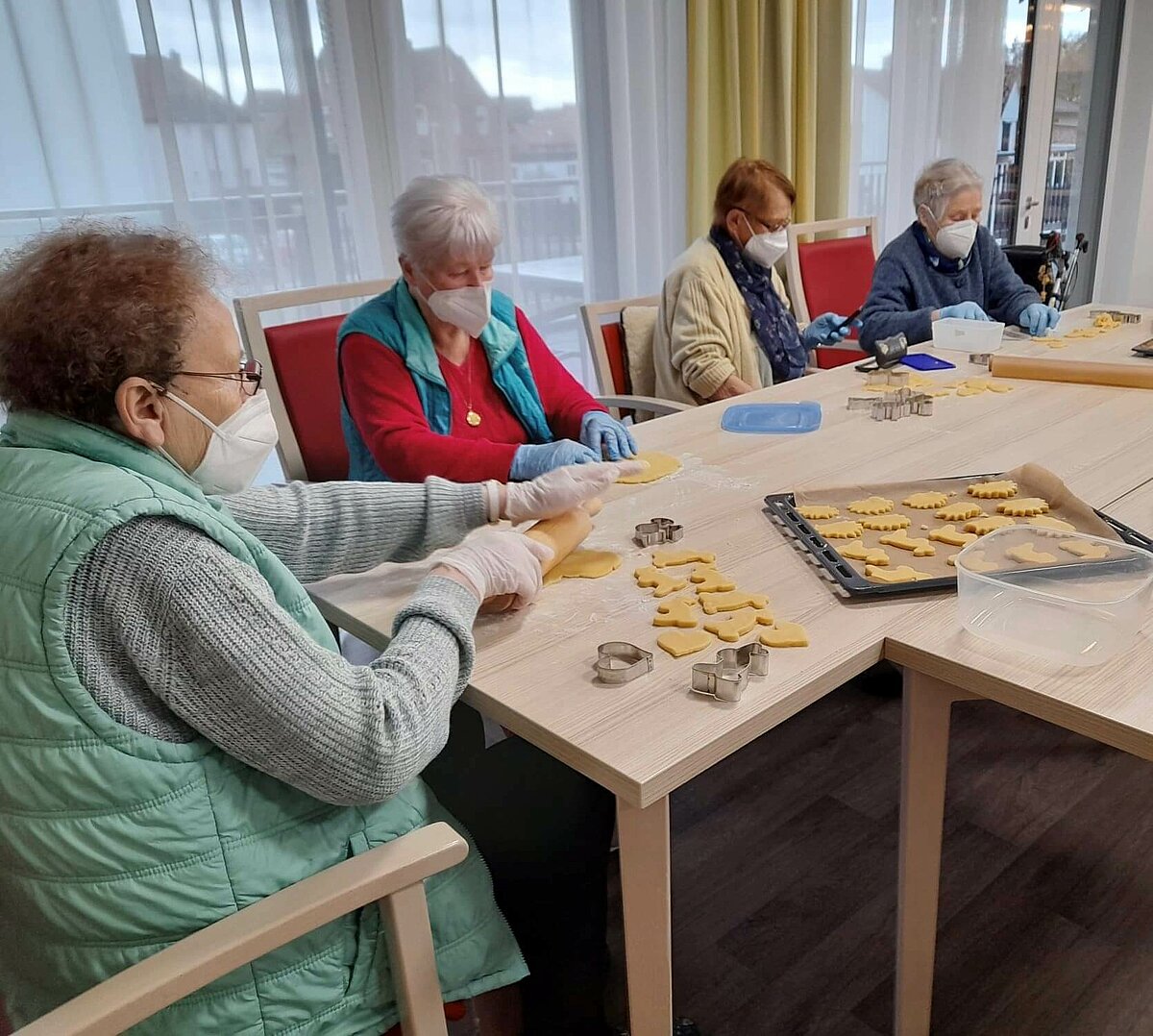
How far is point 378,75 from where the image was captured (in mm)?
2584

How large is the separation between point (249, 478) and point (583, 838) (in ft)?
1.85

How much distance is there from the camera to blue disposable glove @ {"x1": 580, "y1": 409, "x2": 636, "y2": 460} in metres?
1.59

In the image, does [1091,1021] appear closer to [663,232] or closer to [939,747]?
[939,747]

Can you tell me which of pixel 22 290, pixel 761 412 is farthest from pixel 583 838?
pixel 761 412

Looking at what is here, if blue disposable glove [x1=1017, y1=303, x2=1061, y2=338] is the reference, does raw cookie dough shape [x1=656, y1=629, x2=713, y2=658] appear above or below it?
below

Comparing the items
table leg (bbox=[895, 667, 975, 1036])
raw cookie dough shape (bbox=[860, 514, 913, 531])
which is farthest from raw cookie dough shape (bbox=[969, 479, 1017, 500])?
table leg (bbox=[895, 667, 975, 1036])

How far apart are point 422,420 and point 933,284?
172 cm

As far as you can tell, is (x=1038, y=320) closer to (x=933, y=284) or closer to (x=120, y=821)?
(x=933, y=284)

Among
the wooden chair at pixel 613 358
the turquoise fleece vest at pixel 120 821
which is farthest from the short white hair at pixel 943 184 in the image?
the turquoise fleece vest at pixel 120 821

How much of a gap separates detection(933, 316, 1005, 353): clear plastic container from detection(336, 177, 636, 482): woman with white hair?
1067 millimetres

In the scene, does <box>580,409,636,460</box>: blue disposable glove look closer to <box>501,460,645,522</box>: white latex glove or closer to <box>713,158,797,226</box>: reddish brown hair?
<box>501,460,645,522</box>: white latex glove

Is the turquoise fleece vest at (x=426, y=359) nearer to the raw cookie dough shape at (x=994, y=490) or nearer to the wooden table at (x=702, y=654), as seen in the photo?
the wooden table at (x=702, y=654)

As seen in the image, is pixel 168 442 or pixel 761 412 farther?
pixel 761 412

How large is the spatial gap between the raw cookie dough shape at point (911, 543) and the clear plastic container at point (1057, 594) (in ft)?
0.23
